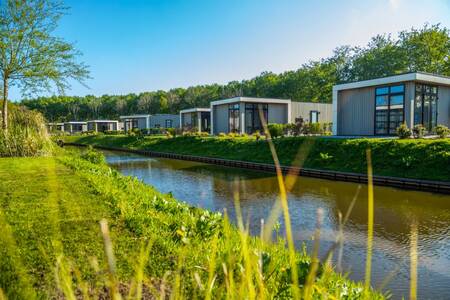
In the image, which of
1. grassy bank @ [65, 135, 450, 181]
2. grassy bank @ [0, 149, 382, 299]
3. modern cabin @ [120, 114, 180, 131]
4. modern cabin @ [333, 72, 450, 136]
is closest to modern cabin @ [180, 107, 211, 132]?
modern cabin @ [120, 114, 180, 131]

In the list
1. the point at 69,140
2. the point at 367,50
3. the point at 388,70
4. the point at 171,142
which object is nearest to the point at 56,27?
the point at 171,142

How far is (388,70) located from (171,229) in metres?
41.6

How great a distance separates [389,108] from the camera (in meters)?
16.9

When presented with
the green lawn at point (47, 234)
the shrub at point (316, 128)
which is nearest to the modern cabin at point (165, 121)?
the shrub at point (316, 128)

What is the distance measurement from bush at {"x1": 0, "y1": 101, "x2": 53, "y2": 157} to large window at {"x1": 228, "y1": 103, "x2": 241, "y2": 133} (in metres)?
15.9

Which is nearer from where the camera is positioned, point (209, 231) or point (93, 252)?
point (93, 252)

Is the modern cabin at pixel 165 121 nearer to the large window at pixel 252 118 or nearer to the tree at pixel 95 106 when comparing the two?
the large window at pixel 252 118

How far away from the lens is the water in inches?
169

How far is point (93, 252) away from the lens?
3.12 m

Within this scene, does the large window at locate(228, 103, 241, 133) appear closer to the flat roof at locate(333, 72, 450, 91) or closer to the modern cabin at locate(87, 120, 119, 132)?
the flat roof at locate(333, 72, 450, 91)

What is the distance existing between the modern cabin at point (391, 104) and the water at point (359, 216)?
25.6 ft

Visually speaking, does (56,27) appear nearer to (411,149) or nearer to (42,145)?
Result: (42,145)

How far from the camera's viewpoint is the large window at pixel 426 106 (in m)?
16.5

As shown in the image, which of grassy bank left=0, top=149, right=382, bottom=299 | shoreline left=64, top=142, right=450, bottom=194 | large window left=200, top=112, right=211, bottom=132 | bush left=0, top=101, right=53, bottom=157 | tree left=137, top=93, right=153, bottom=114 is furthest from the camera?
tree left=137, top=93, right=153, bottom=114
